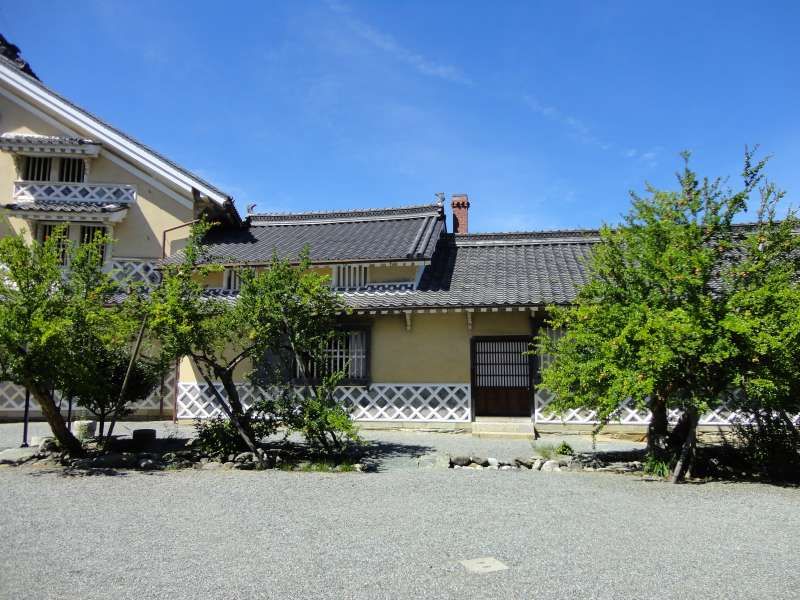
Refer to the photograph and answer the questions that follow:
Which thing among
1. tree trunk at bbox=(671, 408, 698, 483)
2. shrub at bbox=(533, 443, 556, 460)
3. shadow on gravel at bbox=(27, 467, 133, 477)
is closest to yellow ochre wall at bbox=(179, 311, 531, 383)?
shrub at bbox=(533, 443, 556, 460)

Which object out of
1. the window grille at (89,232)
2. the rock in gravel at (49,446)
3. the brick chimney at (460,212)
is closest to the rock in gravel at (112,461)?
the rock in gravel at (49,446)

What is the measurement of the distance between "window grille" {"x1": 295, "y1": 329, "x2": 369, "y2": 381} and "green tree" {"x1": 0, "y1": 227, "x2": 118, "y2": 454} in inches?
236

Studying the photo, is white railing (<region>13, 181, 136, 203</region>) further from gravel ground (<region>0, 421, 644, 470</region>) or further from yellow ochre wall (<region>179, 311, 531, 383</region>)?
yellow ochre wall (<region>179, 311, 531, 383</region>)

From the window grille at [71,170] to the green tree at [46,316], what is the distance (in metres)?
9.32

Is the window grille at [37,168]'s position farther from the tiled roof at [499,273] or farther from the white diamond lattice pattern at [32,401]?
the tiled roof at [499,273]

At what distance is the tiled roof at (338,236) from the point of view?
15742 millimetres

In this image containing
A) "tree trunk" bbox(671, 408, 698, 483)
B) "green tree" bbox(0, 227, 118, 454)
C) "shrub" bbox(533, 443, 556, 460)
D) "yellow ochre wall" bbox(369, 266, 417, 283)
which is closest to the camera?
"tree trunk" bbox(671, 408, 698, 483)

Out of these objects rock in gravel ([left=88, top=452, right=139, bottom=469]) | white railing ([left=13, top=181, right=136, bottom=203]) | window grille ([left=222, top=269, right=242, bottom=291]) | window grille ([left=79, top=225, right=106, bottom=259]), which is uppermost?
white railing ([left=13, top=181, right=136, bottom=203])

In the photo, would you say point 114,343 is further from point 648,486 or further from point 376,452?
point 648,486

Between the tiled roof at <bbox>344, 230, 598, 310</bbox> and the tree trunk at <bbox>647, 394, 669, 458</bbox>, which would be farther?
the tiled roof at <bbox>344, 230, 598, 310</bbox>

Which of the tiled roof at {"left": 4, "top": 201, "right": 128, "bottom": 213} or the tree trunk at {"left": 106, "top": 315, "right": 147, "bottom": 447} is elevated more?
the tiled roof at {"left": 4, "top": 201, "right": 128, "bottom": 213}

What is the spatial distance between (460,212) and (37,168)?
14.2 meters

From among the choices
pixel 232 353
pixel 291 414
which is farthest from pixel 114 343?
pixel 232 353

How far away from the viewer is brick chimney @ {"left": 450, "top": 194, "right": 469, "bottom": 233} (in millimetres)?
21750
